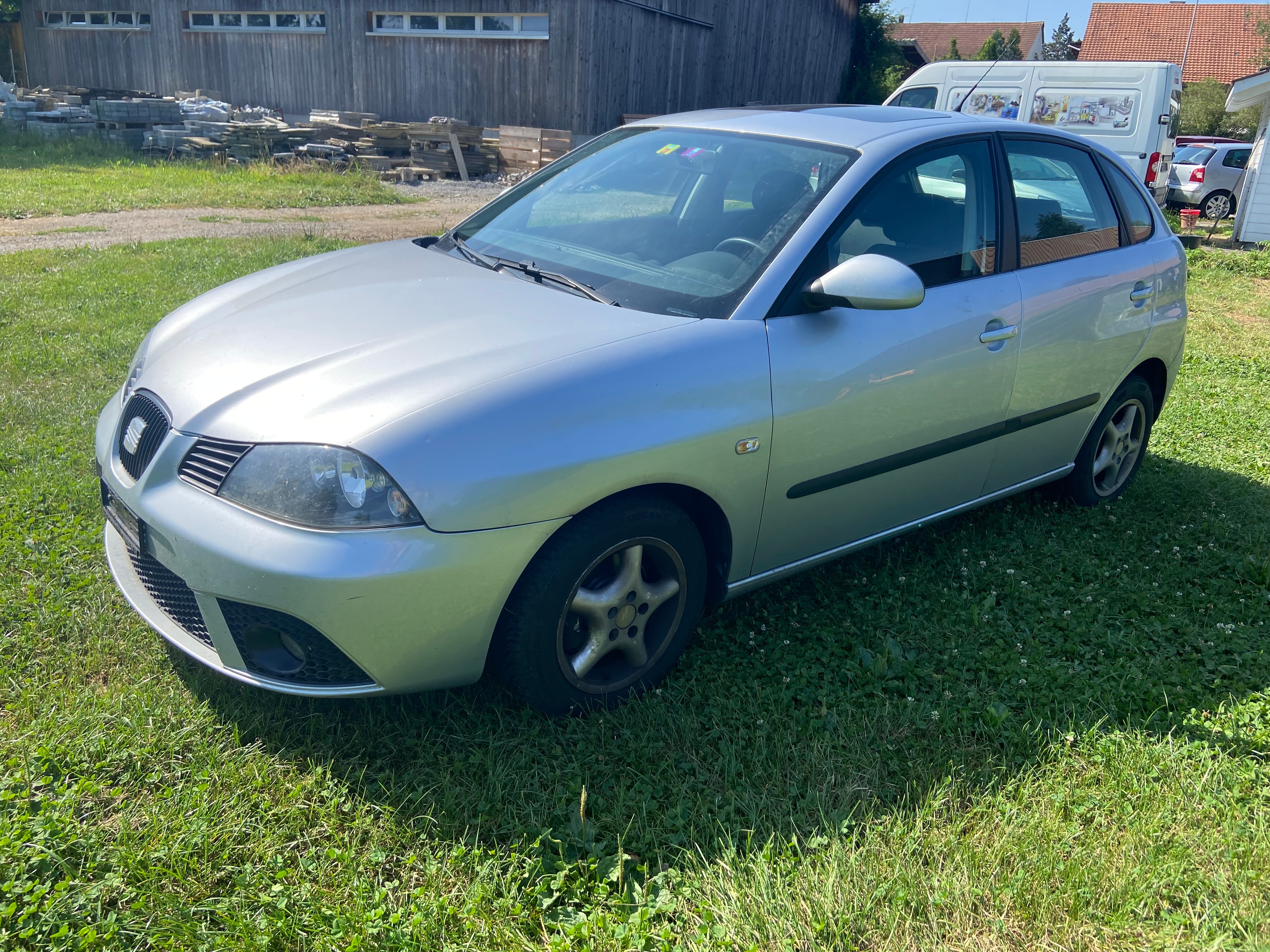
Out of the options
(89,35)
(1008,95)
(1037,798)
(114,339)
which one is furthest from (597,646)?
(89,35)

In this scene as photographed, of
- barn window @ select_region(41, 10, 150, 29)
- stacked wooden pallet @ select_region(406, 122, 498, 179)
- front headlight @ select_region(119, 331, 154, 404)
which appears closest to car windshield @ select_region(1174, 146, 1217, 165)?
stacked wooden pallet @ select_region(406, 122, 498, 179)

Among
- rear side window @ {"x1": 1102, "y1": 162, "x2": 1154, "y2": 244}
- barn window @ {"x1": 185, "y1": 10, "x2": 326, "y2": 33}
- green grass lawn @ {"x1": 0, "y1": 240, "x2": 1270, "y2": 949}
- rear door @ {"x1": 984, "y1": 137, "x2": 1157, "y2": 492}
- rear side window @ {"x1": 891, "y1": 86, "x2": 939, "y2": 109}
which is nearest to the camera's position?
green grass lawn @ {"x1": 0, "y1": 240, "x2": 1270, "y2": 949}

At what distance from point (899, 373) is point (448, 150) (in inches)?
582

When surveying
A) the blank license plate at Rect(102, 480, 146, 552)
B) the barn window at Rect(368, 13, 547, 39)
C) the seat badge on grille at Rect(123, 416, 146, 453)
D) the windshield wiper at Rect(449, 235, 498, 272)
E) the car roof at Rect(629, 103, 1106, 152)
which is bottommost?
the blank license plate at Rect(102, 480, 146, 552)

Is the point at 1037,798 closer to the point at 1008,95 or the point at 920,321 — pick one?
the point at 920,321

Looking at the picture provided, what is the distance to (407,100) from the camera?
1917 centimetres

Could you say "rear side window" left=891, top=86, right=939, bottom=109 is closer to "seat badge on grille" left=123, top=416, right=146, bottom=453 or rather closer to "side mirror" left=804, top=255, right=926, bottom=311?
"side mirror" left=804, top=255, right=926, bottom=311

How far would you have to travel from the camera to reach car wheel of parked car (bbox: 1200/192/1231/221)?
1781cm

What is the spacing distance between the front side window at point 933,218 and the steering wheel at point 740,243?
24 cm

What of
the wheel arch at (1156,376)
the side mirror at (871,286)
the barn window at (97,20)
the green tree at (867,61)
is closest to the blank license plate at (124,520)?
the side mirror at (871,286)

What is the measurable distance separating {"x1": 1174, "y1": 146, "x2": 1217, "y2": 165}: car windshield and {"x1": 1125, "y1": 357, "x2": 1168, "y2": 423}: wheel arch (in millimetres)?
15559

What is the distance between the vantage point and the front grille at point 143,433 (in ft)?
8.71

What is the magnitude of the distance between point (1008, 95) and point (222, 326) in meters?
13.5

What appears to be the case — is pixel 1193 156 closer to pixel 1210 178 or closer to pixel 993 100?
pixel 1210 178
